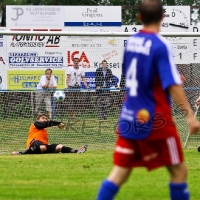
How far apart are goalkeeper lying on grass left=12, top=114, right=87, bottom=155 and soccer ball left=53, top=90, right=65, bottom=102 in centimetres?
98

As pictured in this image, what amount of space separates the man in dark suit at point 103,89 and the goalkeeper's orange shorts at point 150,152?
8.98 meters

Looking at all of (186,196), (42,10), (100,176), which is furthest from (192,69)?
(42,10)

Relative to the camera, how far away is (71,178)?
33.0 ft

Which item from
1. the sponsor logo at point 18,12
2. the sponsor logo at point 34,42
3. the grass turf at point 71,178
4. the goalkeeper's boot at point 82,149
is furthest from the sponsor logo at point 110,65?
the sponsor logo at point 18,12

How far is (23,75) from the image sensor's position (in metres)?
17.1

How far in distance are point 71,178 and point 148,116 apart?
159 inches

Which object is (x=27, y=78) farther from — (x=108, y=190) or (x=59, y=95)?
(x=108, y=190)

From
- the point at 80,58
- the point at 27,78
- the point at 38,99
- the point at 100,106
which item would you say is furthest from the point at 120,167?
the point at 80,58

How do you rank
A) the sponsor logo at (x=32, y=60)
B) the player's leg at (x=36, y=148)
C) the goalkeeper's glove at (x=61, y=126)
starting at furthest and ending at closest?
the sponsor logo at (x=32, y=60)
the player's leg at (x=36, y=148)
the goalkeeper's glove at (x=61, y=126)

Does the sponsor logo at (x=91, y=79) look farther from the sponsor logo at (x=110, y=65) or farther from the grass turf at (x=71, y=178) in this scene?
the grass turf at (x=71, y=178)

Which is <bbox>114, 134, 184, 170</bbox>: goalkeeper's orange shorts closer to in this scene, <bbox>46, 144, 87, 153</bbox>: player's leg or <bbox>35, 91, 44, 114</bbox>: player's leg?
<bbox>46, 144, 87, 153</bbox>: player's leg

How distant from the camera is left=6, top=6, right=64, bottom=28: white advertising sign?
2819 cm

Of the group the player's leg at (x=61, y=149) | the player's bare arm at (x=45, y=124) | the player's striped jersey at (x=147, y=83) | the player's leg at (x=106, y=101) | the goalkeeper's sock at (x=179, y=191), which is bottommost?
the player's leg at (x=61, y=149)

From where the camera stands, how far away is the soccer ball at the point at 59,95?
1544cm
